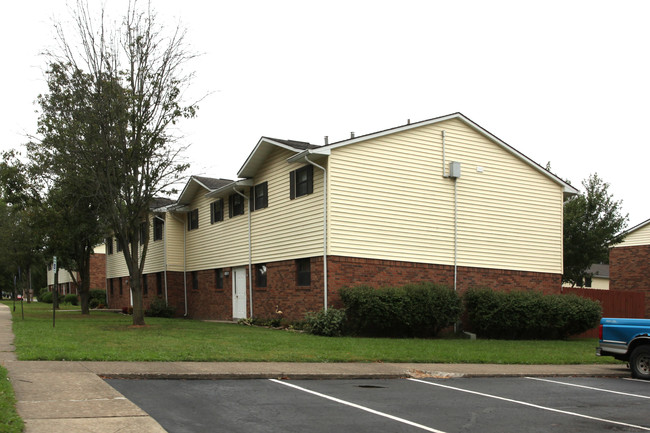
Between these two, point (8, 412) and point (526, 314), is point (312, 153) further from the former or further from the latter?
point (8, 412)

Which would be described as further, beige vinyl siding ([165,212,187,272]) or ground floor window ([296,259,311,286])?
beige vinyl siding ([165,212,187,272])

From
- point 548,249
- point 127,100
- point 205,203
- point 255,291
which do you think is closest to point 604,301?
point 548,249

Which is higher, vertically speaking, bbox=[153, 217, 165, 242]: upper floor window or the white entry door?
bbox=[153, 217, 165, 242]: upper floor window

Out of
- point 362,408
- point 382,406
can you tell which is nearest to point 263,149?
point 382,406

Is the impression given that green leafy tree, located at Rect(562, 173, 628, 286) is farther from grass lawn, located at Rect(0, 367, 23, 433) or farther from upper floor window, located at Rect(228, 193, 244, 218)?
grass lawn, located at Rect(0, 367, 23, 433)

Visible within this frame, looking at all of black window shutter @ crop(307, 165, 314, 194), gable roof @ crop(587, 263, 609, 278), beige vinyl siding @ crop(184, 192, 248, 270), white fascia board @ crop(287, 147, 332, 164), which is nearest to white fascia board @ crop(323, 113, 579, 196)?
white fascia board @ crop(287, 147, 332, 164)

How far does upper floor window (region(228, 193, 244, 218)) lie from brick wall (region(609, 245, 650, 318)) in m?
22.2

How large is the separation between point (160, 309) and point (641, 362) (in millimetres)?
24259

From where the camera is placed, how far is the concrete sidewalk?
720 centimetres

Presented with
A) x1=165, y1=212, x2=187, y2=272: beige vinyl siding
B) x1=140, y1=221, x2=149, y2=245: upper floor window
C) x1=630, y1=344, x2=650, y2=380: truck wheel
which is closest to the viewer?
x1=630, y1=344, x2=650, y2=380: truck wheel

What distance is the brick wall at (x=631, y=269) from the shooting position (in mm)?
34938

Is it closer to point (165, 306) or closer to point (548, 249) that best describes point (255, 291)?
point (165, 306)

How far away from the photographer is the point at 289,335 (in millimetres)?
19391

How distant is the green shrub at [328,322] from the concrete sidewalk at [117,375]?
5.73m
